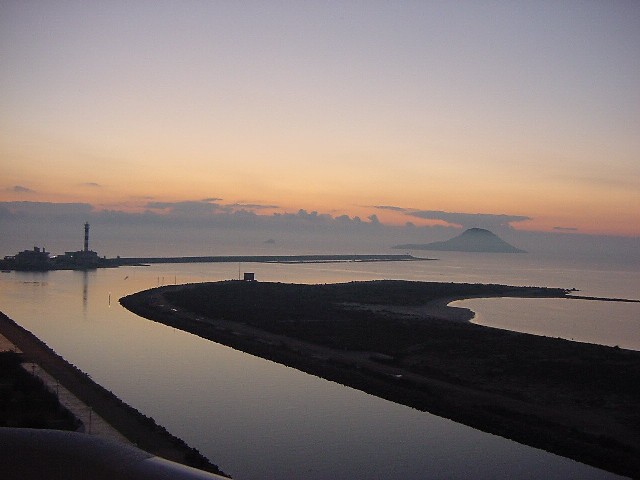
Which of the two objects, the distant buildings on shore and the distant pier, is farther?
the distant pier

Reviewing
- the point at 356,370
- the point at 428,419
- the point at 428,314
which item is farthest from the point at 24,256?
the point at 428,419

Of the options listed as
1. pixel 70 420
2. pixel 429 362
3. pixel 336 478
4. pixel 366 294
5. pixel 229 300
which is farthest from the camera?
pixel 366 294

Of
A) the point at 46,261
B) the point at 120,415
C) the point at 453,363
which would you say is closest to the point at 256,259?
the point at 46,261

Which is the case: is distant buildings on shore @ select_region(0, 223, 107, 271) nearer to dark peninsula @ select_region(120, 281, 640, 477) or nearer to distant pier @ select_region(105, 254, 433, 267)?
distant pier @ select_region(105, 254, 433, 267)

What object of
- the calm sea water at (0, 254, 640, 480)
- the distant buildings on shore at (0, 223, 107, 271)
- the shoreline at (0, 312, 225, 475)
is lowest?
the calm sea water at (0, 254, 640, 480)

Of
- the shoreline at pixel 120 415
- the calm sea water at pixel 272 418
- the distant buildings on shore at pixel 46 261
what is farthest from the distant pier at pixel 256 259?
the shoreline at pixel 120 415

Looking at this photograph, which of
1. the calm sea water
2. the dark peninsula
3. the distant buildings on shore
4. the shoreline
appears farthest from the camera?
the distant buildings on shore

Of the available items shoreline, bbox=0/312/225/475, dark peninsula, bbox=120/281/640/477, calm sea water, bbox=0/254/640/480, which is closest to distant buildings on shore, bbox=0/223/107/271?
dark peninsula, bbox=120/281/640/477

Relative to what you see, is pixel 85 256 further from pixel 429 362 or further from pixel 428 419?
pixel 428 419
